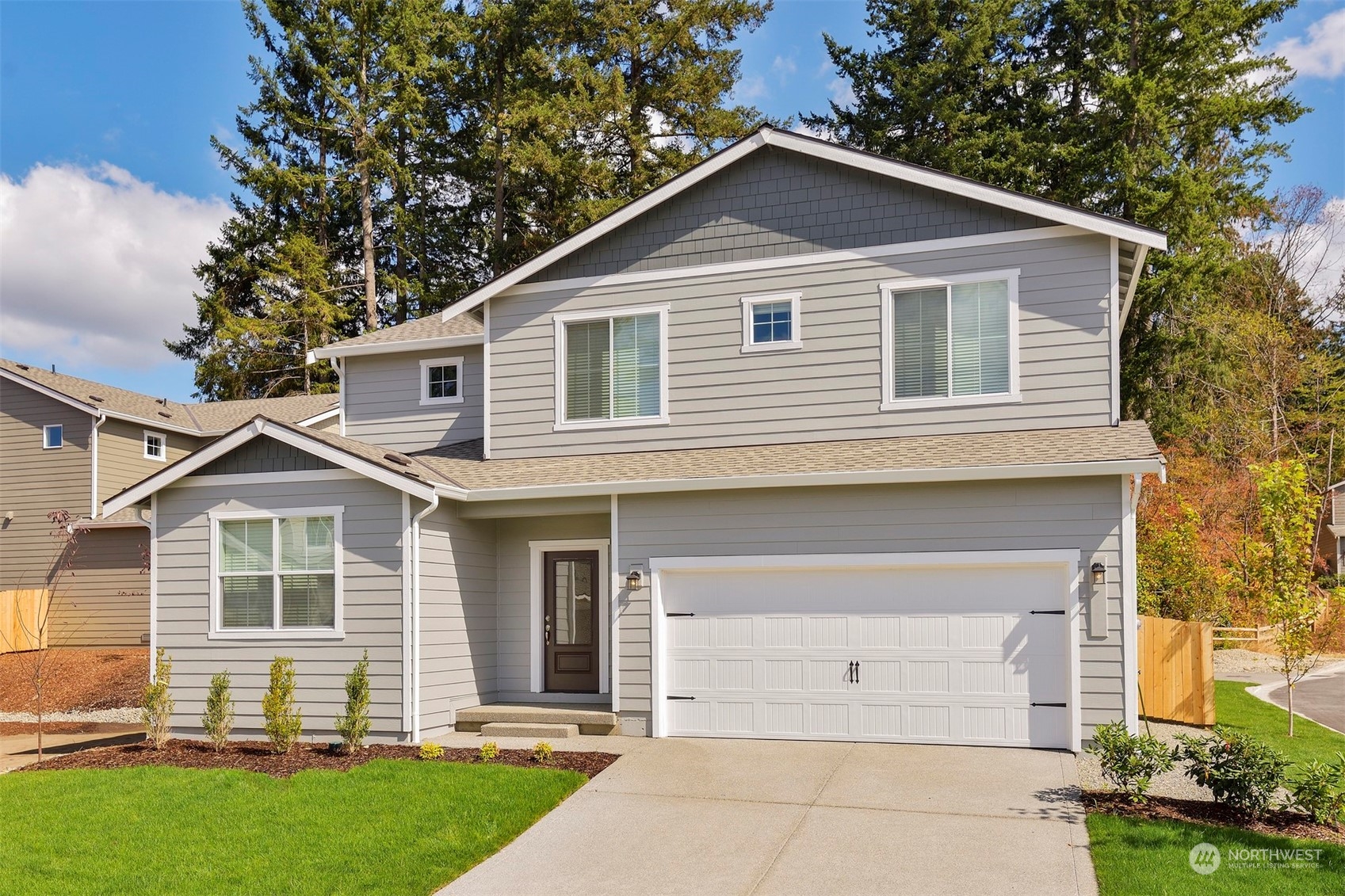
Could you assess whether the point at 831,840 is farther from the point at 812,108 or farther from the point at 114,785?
the point at 812,108

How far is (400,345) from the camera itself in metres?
15.4

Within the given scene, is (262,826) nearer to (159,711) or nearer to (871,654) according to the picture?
(159,711)

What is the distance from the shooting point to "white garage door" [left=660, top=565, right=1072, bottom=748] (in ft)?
35.8

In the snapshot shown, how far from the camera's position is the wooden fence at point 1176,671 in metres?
12.8

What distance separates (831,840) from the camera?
811 centimetres

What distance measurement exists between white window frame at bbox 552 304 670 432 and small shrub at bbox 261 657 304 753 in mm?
4457

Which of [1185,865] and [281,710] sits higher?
[281,710]

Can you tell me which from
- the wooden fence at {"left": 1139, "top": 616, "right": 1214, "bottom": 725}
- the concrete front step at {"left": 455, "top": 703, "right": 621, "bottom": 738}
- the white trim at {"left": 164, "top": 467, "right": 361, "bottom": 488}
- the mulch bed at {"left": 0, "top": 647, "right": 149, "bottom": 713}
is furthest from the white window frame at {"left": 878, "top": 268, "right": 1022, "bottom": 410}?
the mulch bed at {"left": 0, "top": 647, "right": 149, "bottom": 713}

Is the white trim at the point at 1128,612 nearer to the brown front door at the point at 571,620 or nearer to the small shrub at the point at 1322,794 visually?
the small shrub at the point at 1322,794

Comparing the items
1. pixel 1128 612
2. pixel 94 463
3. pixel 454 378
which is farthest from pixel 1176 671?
pixel 94 463

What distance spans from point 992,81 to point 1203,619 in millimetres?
15623

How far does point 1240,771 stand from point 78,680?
710 inches

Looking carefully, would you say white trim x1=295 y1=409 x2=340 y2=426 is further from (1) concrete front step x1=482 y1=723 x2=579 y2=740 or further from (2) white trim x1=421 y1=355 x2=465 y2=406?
(1) concrete front step x1=482 y1=723 x2=579 y2=740

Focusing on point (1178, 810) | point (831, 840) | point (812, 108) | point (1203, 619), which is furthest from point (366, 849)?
point (812, 108)
